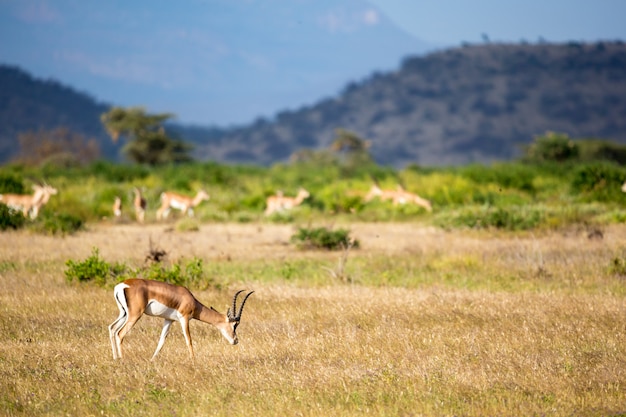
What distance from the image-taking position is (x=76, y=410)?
7.04m

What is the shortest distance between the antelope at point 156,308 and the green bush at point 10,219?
13456 millimetres

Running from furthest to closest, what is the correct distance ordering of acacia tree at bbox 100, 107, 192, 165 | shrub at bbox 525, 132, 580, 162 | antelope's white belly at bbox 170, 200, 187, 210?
acacia tree at bbox 100, 107, 192, 165
shrub at bbox 525, 132, 580, 162
antelope's white belly at bbox 170, 200, 187, 210

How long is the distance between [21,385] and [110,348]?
1535 millimetres

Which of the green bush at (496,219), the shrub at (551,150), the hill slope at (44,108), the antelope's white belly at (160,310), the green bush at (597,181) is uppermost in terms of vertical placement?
the hill slope at (44,108)

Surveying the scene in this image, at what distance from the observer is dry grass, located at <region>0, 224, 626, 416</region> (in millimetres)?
7238

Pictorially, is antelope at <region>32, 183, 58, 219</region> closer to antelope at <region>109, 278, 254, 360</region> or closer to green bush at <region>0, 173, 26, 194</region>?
green bush at <region>0, 173, 26, 194</region>

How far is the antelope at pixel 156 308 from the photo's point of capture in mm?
8187

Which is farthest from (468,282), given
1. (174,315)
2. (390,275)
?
(174,315)

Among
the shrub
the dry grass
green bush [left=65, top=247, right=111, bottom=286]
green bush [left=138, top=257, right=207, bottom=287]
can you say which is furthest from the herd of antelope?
the shrub

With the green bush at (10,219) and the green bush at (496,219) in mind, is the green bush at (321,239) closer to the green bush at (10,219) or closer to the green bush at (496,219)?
the green bush at (496,219)

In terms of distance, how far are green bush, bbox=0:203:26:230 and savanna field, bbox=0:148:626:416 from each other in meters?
0.16

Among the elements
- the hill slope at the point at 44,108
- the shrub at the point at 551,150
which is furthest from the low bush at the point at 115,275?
the hill slope at the point at 44,108

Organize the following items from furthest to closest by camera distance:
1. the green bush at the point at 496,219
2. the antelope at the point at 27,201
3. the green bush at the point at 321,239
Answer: the antelope at the point at 27,201
the green bush at the point at 496,219
the green bush at the point at 321,239

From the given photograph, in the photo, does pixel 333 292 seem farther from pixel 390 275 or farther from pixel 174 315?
pixel 174 315
